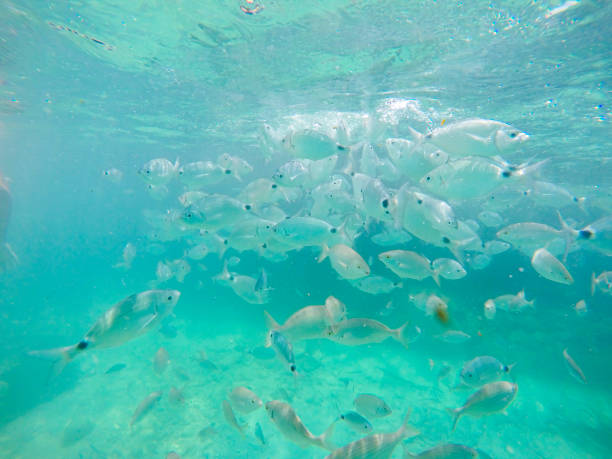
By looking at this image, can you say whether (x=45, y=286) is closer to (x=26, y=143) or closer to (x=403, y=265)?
(x=26, y=143)

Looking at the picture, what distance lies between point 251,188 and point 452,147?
4.21 meters

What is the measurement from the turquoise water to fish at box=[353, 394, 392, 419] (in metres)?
3.00

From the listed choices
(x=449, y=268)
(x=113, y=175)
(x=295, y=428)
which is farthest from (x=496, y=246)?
(x=113, y=175)

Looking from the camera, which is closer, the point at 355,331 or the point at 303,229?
the point at 355,331

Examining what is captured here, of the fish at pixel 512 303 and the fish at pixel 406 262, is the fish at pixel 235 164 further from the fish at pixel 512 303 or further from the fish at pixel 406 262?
the fish at pixel 512 303

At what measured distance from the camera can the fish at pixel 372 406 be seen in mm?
5074

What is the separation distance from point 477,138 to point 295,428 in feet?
16.6

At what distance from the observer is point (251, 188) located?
22.4 feet

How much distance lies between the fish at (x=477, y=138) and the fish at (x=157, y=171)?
5.63 m

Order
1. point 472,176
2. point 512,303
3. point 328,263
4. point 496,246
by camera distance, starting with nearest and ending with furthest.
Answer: point 472,176
point 512,303
point 496,246
point 328,263

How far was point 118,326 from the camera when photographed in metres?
3.22

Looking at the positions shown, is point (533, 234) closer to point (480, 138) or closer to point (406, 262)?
point (480, 138)

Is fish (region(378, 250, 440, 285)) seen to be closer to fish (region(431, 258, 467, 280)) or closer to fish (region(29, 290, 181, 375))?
fish (region(431, 258, 467, 280))

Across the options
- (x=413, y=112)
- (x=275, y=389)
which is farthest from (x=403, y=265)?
(x=413, y=112)
